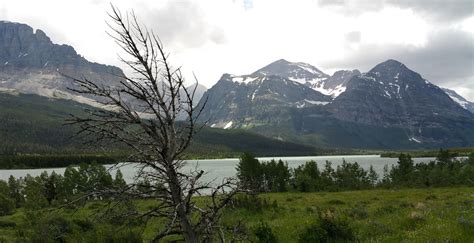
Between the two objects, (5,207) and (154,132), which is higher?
(154,132)

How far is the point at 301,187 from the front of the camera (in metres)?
84.6

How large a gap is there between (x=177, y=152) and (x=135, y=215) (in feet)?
4.78

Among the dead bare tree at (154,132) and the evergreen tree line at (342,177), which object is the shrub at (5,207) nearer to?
the evergreen tree line at (342,177)

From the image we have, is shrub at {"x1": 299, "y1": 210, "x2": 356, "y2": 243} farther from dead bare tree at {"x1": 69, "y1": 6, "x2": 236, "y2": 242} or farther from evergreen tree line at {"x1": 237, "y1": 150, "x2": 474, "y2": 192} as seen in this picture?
evergreen tree line at {"x1": 237, "y1": 150, "x2": 474, "y2": 192}

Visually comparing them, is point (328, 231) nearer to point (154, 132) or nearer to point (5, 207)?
point (154, 132)

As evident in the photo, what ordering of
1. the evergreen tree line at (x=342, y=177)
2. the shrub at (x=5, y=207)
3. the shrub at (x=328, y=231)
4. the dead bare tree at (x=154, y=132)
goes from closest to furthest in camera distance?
the dead bare tree at (x=154, y=132)
the shrub at (x=328, y=231)
the shrub at (x=5, y=207)
the evergreen tree line at (x=342, y=177)

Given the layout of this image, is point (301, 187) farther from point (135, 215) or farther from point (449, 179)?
point (135, 215)

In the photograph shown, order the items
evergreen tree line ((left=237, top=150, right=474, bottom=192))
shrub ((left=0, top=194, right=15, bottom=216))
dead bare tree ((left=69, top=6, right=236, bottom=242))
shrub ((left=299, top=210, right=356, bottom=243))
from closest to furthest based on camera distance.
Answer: dead bare tree ((left=69, top=6, right=236, bottom=242)) < shrub ((left=299, top=210, right=356, bottom=243)) < shrub ((left=0, top=194, right=15, bottom=216)) < evergreen tree line ((left=237, top=150, right=474, bottom=192))

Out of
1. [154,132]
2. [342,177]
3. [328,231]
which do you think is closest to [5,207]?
[328,231]

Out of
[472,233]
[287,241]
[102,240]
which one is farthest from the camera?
[287,241]

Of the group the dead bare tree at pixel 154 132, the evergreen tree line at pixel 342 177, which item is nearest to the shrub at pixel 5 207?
the evergreen tree line at pixel 342 177

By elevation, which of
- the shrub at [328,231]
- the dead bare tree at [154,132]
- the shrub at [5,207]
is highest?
the dead bare tree at [154,132]

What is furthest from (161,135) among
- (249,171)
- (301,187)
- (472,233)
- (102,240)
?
(249,171)

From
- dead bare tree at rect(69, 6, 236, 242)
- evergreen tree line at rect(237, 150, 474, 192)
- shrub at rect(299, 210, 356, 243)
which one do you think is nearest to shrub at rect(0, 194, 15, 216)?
evergreen tree line at rect(237, 150, 474, 192)
